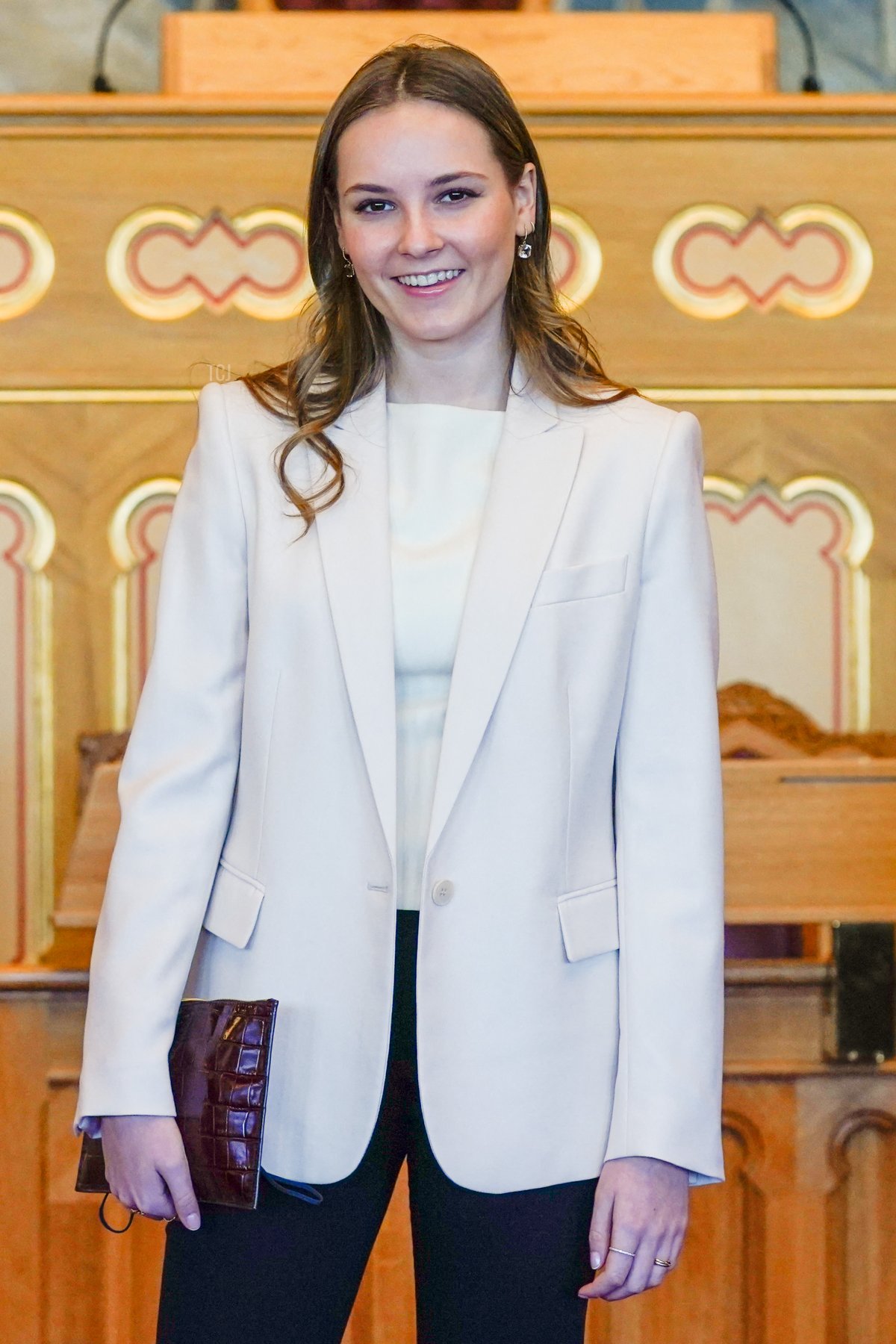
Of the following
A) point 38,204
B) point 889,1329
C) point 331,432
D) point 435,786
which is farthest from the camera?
point 38,204

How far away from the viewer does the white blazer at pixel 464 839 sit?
3.75 ft

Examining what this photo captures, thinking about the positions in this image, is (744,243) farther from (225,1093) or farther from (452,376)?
(225,1093)

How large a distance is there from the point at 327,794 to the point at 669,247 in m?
1.75

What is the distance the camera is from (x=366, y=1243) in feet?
3.87

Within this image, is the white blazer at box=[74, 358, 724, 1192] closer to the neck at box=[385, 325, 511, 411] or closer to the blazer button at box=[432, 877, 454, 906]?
the blazer button at box=[432, 877, 454, 906]

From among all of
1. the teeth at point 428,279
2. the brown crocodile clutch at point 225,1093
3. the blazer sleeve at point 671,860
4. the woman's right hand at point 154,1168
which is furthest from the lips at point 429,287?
the woman's right hand at point 154,1168

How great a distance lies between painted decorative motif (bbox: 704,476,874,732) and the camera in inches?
104

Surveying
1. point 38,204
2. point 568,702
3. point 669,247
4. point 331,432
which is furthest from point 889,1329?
point 38,204

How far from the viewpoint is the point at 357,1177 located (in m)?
1.17

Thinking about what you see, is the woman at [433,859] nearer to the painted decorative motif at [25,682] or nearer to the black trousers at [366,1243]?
the black trousers at [366,1243]

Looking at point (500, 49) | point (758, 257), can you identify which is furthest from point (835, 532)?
point (500, 49)

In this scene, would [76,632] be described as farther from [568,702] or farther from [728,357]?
[568,702]

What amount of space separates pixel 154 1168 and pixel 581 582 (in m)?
0.55

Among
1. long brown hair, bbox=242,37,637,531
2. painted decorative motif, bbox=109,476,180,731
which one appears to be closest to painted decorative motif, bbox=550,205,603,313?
painted decorative motif, bbox=109,476,180,731
